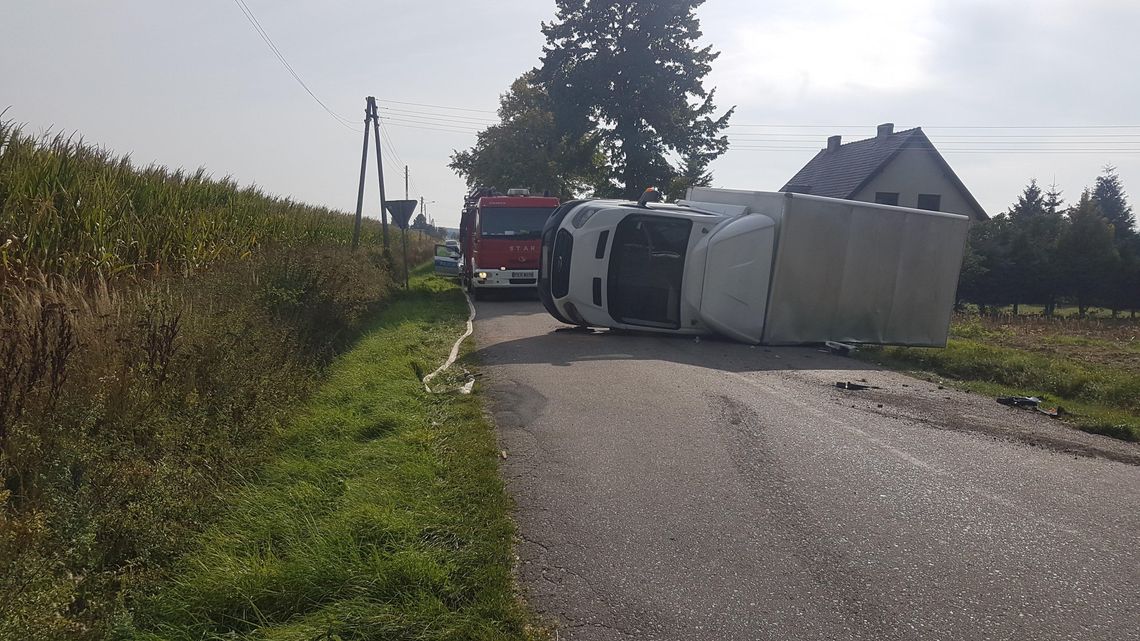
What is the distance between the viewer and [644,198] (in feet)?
47.3

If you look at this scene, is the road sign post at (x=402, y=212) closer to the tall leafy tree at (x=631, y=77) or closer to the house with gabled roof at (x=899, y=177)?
the tall leafy tree at (x=631, y=77)

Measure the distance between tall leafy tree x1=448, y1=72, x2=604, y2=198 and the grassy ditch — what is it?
21.5 meters

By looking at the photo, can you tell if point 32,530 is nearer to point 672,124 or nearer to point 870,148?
point 672,124

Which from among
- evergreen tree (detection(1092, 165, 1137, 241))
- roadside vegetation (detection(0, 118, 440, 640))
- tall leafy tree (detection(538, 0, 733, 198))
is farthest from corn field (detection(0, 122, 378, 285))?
evergreen tree (detection(1092, 165, 1137, 241))

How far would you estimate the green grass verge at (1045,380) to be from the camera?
8.73 metres

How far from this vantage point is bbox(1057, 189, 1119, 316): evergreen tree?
35.9 metres

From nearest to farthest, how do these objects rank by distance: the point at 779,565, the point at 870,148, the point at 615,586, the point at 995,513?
the point at 615,586, the point at 779,565, the point at 995,513, the point at 870,148

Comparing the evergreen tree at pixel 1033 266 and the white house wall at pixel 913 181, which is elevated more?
the white house wall at pixel 913 181

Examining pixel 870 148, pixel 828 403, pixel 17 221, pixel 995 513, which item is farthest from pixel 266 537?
pixel 870 148

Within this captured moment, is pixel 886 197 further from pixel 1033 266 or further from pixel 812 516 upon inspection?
pixel 812 516

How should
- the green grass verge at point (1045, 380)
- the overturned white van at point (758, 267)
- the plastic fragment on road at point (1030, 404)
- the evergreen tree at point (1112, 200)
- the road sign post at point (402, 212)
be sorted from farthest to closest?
the evergreen tree at point (1112, 200)
the road sign post at point (402, 212)
the overturned white van at point (758, 267)
the plastic fragment on road at point (1030, 404)
the green grass verge at point (1045, 380)

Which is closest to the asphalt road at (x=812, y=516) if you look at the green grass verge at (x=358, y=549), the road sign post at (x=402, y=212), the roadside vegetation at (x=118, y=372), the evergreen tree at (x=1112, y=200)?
the green grass verge at (x=358, y=549)

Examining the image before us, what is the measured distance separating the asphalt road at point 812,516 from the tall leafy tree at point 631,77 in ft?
89.4

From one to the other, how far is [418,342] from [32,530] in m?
9.15
